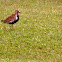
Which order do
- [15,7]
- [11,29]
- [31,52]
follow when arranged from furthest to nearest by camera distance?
[15,7] → [11,29] → [31,52]

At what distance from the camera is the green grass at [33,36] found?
9570 mm

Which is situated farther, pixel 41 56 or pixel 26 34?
pixel 26 34

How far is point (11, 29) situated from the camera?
41.3 feet

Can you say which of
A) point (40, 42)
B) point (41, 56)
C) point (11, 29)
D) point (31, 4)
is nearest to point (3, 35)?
point (11, 29)

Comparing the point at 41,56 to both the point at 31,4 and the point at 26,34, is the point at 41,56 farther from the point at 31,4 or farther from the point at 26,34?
the point at 31,4

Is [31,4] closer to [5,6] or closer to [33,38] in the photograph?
[5,6]

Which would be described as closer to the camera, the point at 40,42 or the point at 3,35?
the point at 40,42

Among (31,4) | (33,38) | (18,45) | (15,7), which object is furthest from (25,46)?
(31,4)

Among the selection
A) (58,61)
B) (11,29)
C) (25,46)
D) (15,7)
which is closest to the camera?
(58,61)

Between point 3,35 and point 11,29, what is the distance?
89cm

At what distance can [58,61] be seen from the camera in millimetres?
8961

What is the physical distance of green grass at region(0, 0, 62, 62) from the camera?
377 inches

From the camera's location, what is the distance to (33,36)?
38.8 feet

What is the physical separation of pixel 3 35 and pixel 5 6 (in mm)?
7491
